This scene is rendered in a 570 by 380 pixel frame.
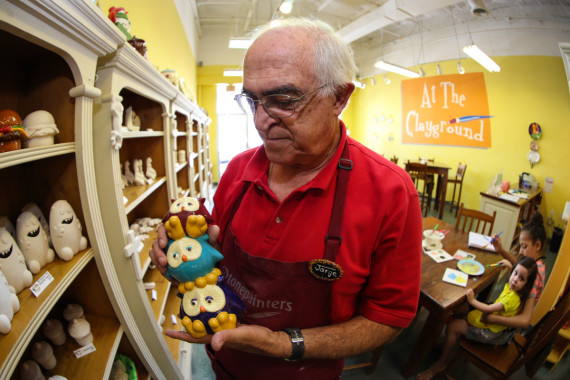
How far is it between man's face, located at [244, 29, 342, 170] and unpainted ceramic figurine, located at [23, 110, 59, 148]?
0.67 metres

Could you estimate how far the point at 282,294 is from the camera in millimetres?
858

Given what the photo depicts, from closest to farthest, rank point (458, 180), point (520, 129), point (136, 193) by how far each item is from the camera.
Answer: point (136, 193), point (520, 129), point (458, 180)

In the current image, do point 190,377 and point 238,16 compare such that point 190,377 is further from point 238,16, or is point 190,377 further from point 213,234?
point 238,16

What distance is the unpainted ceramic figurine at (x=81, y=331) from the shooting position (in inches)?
42.0

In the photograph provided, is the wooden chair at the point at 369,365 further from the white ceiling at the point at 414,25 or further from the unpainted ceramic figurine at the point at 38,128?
the white ceiling at the point at 414,25

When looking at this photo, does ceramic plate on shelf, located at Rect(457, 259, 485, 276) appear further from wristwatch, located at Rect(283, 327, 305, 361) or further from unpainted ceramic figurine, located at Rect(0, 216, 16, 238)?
unpainted ceramic figurine, located at Rect(0, 216, 16, 238)

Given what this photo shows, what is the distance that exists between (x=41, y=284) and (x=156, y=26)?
2824 mm

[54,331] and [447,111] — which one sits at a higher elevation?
[447,111]

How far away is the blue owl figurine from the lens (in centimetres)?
87

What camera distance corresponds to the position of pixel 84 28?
0.77 meters

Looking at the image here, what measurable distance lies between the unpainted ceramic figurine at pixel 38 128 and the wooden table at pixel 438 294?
223cm

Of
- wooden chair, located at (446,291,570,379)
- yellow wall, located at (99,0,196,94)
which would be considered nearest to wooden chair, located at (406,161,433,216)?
wooden chair, located at (446,291,570,379)

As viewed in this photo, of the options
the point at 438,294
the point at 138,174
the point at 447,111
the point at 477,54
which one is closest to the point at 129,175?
the point at 138,174

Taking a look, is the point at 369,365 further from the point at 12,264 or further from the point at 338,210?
the point at 12,264
